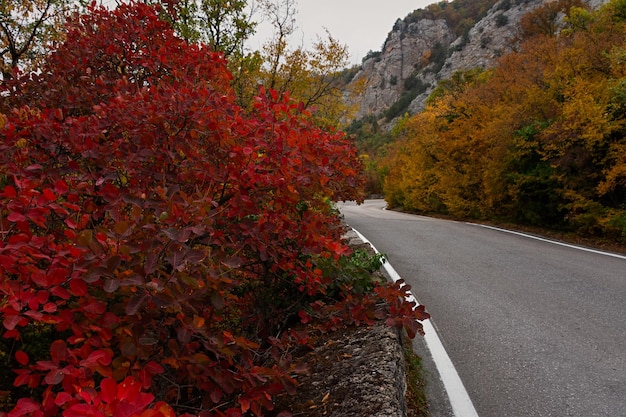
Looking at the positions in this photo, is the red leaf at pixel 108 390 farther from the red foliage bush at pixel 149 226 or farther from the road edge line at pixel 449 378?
the road edge line at pixel 449 378

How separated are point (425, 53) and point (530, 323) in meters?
98.7

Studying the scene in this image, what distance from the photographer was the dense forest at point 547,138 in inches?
382

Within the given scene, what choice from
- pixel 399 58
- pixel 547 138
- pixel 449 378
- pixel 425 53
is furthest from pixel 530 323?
pixel 399 58

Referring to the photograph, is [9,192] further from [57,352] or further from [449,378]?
[449,378]

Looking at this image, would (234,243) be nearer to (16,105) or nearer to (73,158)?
(73,158)

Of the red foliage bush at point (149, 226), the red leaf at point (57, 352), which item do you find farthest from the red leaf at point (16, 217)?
the red leaf at point (57, 352)

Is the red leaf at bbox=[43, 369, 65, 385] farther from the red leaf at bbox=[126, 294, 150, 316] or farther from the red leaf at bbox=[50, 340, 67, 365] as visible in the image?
the red leaf at bbox=[126, 294, 150, 316]

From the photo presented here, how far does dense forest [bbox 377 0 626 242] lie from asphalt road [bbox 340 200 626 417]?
309cm

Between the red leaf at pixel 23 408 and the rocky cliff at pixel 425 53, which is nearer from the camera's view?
the red leaf at pixel 23 408

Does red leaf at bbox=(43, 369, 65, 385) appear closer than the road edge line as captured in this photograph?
Yes

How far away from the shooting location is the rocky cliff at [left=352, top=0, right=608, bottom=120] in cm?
6419

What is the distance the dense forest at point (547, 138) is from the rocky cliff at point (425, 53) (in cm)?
4283

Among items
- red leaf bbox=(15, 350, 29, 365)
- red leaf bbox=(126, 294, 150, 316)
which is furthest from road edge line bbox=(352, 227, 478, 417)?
red leaf bbox=(15, 350, 29, 365)

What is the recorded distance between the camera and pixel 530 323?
14.4ft
